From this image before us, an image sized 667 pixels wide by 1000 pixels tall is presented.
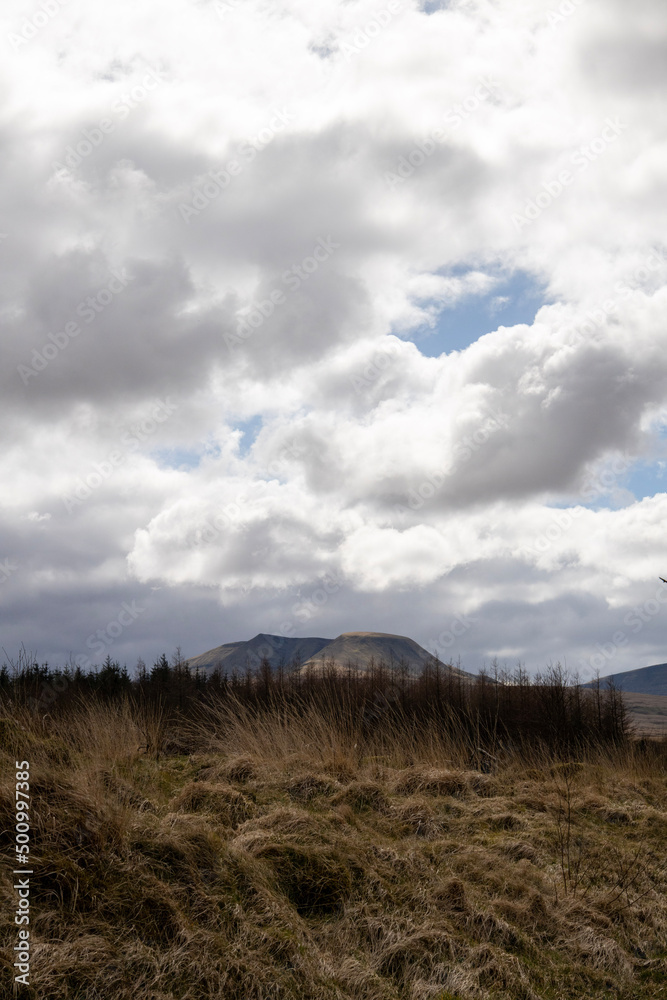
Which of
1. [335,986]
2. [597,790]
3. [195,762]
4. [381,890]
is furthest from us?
[597,790]

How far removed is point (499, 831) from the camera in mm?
6930

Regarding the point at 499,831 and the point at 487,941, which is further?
the point at 499,831

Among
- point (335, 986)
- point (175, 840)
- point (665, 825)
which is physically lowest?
point (665, 825)

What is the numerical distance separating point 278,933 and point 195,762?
12.8 ft

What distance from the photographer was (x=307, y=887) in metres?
4.91

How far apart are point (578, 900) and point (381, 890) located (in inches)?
66.6

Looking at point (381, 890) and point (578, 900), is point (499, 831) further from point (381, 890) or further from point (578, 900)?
point (381, 890)

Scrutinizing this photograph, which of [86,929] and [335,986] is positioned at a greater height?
[86,929]

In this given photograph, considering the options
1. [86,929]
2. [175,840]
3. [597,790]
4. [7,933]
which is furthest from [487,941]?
[597,790]

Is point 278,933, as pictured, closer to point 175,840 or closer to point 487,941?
point 175,840

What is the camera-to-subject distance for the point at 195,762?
785 centimetres

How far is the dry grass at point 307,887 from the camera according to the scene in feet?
12.6

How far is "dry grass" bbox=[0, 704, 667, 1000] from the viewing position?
12.6 ft

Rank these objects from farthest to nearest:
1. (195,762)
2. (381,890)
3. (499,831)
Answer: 1. (195,762)
2. (499,831)
3. (381,890)
